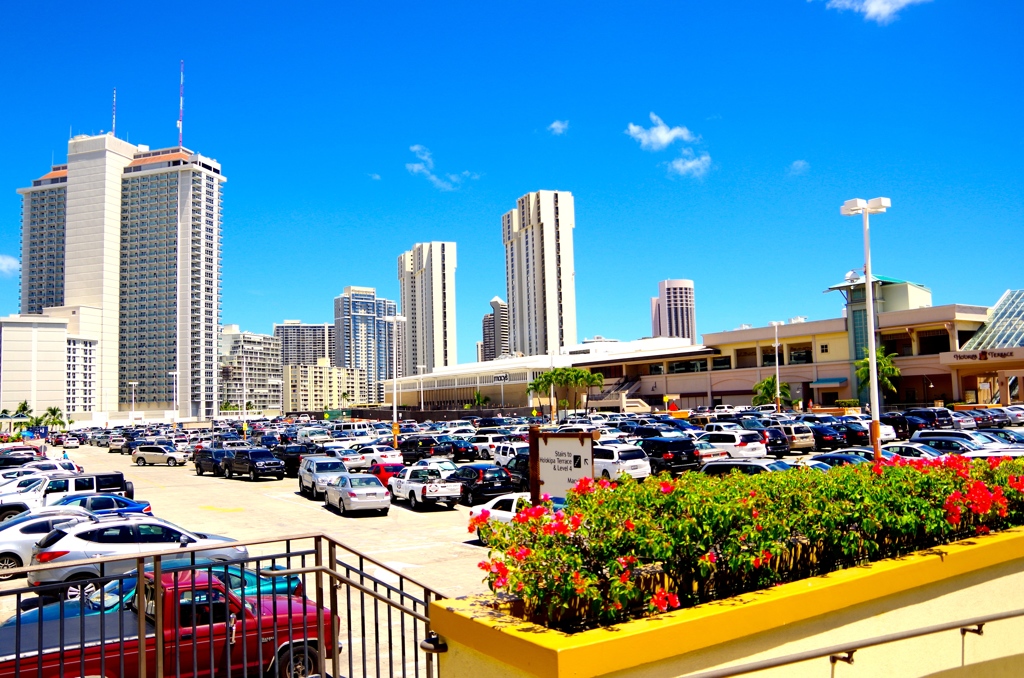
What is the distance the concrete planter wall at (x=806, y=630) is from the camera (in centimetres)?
423

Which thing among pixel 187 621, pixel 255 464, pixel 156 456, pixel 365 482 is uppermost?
pixel 187 621

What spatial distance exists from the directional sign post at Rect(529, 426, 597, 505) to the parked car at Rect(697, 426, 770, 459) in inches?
984

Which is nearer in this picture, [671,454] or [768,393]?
[671,454]

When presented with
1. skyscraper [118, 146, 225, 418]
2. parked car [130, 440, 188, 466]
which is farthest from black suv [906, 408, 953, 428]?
skyscraper [118, 146, 225, 418]

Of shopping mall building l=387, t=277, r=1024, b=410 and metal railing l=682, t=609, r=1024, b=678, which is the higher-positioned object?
shopping mall building l=387, t=277, r=1024, b=410

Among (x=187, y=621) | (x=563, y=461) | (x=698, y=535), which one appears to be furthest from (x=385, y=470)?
(x=698, y=535)

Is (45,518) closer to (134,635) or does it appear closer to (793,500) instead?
(134,635)

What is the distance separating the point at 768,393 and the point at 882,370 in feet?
38.6

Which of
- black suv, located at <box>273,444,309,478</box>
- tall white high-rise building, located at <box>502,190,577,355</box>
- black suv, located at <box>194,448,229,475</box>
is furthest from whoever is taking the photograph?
tall white high-rise building, located at <box>502,190,577,355</box>

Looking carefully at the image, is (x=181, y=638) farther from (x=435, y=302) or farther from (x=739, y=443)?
(x=435, y=302)

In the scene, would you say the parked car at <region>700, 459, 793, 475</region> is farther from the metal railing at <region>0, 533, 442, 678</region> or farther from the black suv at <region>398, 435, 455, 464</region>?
the black suv at <region>398, 435, 455, 464</region>

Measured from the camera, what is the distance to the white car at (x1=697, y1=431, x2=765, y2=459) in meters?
35.7

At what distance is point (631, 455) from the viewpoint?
3048 cm

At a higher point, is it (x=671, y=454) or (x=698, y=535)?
(x=698, y=535)
